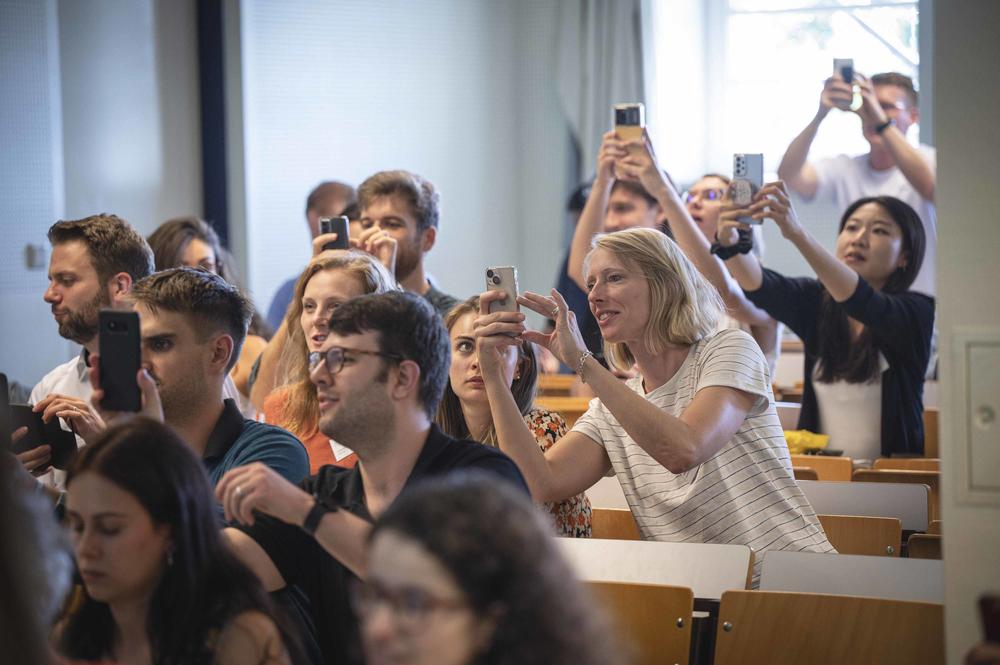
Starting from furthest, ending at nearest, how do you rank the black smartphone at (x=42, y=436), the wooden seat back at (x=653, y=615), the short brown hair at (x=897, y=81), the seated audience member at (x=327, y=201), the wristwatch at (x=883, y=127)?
the short brown hair at (x=897, y=81), the seated audience member at (x=327, y=201), the wristwatch at (x=883, y=127), the black smartphone at (x=42, y=436), the wooden seat back at (x=653, y=615)

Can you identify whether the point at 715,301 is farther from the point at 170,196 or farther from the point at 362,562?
the point at 170,196

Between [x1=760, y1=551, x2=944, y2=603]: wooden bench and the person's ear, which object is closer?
the person's ear

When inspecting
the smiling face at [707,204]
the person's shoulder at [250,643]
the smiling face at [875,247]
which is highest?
the smiling face at [707,204]

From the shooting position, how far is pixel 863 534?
2807 mm

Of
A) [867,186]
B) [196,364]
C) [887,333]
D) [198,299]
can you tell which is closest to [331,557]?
[196,364]

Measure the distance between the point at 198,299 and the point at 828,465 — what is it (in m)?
1.89

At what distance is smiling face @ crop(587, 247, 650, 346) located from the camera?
2.85m

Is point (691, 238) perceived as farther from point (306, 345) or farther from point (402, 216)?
point (306, 345)

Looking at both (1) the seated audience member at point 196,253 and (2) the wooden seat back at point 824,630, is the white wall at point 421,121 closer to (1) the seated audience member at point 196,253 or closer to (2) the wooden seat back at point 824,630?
(1) the seated audience member at point 196,253

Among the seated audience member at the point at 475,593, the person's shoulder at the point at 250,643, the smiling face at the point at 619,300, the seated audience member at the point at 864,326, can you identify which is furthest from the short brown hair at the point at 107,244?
the seated audience member at the point at 475,593

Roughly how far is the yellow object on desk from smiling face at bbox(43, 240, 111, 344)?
2.11 meters

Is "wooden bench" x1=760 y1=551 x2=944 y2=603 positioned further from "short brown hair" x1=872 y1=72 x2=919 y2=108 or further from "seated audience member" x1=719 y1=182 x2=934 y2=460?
"short brown hair" x1=872 y1=72 x2=919 y2=108

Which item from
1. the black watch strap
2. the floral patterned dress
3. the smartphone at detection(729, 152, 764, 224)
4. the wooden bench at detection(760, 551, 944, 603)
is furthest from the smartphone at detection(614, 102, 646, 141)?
the black watch strap

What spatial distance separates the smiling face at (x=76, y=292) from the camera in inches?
132
